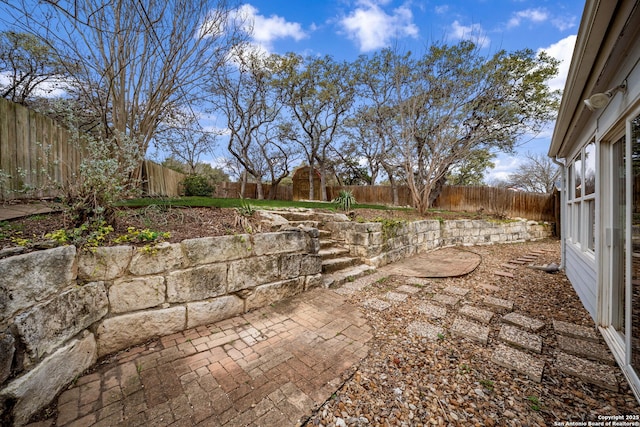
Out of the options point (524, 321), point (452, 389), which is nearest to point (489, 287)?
point (524, 321)

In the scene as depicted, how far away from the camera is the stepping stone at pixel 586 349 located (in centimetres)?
181

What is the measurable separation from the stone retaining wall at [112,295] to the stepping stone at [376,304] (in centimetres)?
84

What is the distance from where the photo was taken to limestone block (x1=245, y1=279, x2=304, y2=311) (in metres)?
2.62

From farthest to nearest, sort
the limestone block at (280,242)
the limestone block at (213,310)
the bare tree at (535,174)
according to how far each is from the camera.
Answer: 1. the bare tree at (535,174)
2. the limestone block at (280,242)
3. the limestone block at (213,310)

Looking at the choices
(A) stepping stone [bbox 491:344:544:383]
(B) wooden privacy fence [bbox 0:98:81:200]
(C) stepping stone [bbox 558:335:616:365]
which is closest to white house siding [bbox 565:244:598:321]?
(C) stepping stone [bbox 558:335:616:365]

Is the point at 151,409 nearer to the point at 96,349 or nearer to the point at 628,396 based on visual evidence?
the point at 96,349

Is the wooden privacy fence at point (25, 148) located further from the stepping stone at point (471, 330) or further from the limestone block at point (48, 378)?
the stepping stone at point (471, 330)

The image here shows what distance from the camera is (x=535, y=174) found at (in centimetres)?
1655

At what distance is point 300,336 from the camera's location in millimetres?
2141

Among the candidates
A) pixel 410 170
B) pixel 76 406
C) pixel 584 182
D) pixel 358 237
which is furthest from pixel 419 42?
pixel 76 406

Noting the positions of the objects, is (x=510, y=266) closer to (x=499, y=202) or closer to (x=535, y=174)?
(x=499, y=202)

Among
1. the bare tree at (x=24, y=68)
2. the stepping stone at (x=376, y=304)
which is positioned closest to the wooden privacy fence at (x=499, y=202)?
the stepping stone at (x=376, y=304)

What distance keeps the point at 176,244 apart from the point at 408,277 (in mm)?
3328

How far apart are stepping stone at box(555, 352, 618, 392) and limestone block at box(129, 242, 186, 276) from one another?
315 cm
